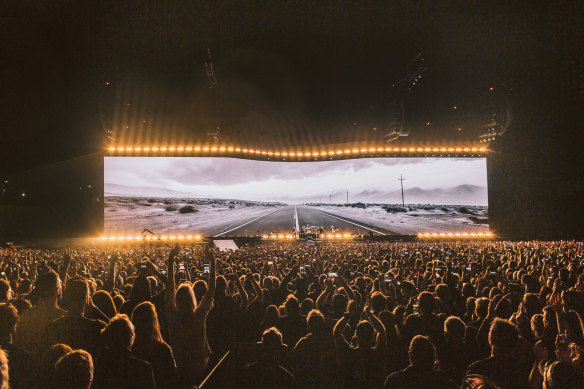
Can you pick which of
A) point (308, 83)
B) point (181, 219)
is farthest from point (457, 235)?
point (181, 219)

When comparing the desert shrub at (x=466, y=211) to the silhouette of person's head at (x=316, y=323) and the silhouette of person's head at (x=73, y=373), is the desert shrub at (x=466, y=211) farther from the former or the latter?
the silhouette of person's head at (x=73, y=373)

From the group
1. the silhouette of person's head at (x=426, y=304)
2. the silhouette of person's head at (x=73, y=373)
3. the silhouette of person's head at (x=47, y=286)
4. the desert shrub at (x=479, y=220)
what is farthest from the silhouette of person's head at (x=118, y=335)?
the desert shrub at (x=479, y=220)

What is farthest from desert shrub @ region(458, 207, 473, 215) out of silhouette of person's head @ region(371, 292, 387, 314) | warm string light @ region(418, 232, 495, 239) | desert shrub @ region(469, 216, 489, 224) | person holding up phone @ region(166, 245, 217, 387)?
person holding up phone @ region(166, 245, 217, 387)

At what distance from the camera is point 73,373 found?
6.80 feet

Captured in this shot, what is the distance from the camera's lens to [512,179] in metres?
25.8

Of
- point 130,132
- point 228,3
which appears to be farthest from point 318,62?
point 130,132

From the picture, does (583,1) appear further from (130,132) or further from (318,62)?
(130,132)

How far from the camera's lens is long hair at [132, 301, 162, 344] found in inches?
115

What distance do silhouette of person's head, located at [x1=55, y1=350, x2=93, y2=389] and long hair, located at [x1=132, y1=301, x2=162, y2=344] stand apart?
832mm

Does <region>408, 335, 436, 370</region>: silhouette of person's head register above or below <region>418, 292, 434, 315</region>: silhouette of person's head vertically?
above

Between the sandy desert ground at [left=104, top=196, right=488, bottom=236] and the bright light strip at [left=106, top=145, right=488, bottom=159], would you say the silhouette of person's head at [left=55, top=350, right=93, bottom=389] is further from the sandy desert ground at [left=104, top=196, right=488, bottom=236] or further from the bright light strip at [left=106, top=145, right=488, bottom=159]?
the sandy desert ground at [left=104, top=196, right=488, bottom=236]

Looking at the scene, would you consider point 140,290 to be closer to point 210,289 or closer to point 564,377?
point 210,289

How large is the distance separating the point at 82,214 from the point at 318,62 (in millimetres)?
18358

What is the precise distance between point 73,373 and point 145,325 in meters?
0.90
